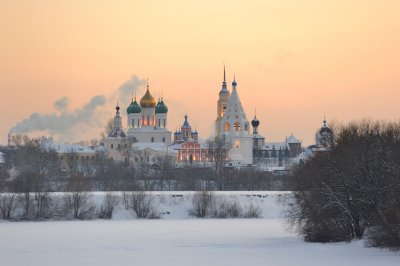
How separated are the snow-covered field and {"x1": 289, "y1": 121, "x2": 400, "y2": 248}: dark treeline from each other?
0.99m

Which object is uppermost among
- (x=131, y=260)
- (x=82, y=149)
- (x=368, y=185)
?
(x=82, y=149)

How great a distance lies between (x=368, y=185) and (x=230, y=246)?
4866mm

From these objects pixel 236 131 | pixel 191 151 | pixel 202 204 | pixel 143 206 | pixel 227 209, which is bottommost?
pixel 227 209

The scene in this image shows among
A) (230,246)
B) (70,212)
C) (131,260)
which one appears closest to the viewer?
(131,260)

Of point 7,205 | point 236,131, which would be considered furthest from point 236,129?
point 7,205

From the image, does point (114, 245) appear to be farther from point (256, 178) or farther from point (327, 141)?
point (256, 178)

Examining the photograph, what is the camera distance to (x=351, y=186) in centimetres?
3322

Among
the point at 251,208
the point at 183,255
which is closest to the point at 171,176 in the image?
the point at 251,208

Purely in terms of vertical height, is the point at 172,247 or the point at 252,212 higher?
the point at 252,212

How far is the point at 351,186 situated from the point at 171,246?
6222 millimetres

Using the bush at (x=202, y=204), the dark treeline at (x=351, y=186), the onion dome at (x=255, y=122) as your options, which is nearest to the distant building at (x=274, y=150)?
the onion dome at (x=255, y=122)

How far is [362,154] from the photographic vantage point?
33.3 meters

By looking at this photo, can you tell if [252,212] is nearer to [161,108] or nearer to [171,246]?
[171,246]

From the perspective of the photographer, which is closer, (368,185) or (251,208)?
(368,185)
